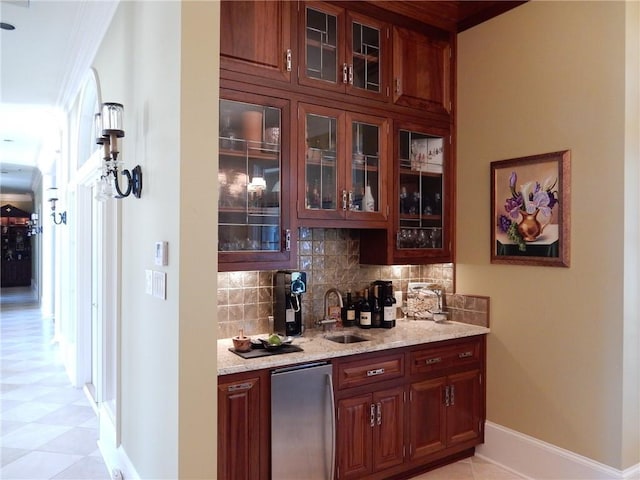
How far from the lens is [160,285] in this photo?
2027 millimetres

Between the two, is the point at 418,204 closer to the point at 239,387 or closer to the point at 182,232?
the point at 239,387

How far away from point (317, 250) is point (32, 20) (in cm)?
259

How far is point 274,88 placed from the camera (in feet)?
8.64

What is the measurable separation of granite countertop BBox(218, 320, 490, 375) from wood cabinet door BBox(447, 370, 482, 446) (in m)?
0.31

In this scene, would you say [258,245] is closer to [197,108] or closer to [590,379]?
[197,108]

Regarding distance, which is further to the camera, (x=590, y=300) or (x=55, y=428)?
(x=55, y=428)

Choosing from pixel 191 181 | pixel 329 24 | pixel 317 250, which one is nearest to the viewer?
pixel 191 181

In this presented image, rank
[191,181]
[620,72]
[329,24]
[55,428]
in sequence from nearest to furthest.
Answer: [191,181], [620,72], [329,24], [55,428]

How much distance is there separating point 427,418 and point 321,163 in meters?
1.75

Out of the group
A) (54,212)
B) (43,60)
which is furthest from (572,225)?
(54,212)

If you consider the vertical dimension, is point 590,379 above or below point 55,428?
above

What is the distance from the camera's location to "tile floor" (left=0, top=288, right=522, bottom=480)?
297cm

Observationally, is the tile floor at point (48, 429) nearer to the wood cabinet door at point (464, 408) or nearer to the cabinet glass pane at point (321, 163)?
the wood cabinet door at point (464, 408)

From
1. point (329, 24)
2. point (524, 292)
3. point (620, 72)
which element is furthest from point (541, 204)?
point (329, 24)
